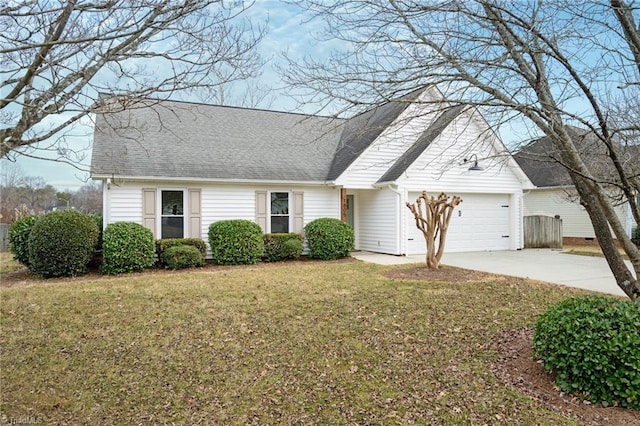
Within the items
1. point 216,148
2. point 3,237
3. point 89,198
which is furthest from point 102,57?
point 89,198

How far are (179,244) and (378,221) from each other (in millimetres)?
7002

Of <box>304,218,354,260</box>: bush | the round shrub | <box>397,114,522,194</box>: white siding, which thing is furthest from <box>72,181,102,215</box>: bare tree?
<box>397,114,522,194</box>: white siding

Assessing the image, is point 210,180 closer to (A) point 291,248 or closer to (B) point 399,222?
Result: (A) point 291,248

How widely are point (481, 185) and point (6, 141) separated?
14676 mm

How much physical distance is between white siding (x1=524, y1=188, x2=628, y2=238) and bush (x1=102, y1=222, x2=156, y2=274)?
15956 millimetres

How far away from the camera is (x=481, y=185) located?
15258 mm

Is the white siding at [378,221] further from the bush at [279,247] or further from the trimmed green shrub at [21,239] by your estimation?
the trimmed green shrub at [21,239]

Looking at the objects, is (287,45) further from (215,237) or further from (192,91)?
(215,237)

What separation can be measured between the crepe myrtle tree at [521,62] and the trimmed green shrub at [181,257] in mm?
8091

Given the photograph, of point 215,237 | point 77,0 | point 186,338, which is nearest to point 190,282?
point 215,237

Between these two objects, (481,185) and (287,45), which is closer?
(287,45)

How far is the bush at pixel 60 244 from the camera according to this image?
1004 centimetres

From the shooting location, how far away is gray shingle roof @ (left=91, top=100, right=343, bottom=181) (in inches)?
482

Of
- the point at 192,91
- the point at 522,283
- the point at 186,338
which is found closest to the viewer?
the point at 192,91
